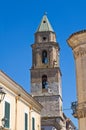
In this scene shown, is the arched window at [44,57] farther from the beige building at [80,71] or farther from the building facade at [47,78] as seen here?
the beige building at [80,71]

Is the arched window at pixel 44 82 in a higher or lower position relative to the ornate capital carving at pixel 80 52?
higher

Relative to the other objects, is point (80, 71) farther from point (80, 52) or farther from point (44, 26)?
point (44, 26)

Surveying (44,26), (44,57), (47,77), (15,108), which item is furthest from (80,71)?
(44,26)

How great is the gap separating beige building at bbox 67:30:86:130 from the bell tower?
2657 cm

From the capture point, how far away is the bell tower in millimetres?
46969

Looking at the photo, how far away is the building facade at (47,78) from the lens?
4694cm

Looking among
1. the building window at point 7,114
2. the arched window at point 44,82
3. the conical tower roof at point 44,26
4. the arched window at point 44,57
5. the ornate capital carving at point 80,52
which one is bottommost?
the building window at point 7,114

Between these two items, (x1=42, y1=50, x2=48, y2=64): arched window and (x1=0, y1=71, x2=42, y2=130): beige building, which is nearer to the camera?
(x1=0, y1=71, x2=42, y2=130): beige building

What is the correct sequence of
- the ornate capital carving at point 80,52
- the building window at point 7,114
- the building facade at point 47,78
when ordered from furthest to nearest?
the building facade at point 47,78 → the building window at point 7,114 → the ornate capital carving at point 80,52

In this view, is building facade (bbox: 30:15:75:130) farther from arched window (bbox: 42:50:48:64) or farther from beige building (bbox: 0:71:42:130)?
beige building (bbox: 0:71:42:130)

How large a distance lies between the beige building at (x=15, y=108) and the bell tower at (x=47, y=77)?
18.6m

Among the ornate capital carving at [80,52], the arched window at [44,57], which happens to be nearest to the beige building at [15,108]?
the ornate capital carving at [80,52]

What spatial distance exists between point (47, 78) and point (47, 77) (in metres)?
0.14

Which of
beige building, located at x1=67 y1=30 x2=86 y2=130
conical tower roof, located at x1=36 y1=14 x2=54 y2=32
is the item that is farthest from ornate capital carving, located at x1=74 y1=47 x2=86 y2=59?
conical tower roof, located at x1=36 y1=14 x2=54 y2=32
